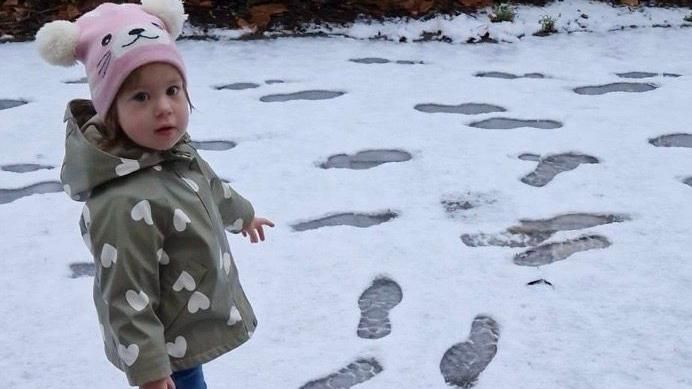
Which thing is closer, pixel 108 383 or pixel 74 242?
pixel 108 383

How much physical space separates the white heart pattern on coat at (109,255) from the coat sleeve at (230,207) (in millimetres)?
341

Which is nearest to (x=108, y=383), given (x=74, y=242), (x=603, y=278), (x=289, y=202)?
(x=74, y=242)

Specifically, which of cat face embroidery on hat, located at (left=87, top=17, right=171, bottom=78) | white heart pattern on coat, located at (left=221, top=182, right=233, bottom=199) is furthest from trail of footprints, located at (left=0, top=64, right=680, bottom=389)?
cat face embroidery on hat, located at (left=87, top=17, right=171, bottom=78)

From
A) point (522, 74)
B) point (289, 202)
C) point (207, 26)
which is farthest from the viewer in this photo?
point (207, 26)

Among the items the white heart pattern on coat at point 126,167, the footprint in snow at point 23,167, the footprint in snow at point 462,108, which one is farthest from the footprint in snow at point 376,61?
the white heart pattern on coat at point 126,167

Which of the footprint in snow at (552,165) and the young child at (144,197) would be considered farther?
the footprint in snow at (552,165)

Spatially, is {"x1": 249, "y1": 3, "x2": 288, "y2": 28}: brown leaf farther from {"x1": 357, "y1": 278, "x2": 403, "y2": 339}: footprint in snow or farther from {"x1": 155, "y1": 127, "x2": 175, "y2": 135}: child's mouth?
{"x1": 155, "y1": 127, "x2": 175, "y2": 135}: child's mouth

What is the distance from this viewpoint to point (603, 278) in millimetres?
3027

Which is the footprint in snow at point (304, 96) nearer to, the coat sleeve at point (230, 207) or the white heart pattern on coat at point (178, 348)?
the coat sleeve at point (230, 207)

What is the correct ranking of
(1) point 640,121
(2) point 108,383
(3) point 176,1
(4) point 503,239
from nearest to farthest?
(3) point 176,1 → (2) point 108,383 → (4) point 503,239 → (1) point 640,121

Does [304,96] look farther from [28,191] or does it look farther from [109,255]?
[109,255]

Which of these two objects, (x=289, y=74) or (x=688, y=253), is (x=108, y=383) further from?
(x=289, y=74)

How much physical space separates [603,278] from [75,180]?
184cm

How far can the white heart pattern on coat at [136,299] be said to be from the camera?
1690 mm
